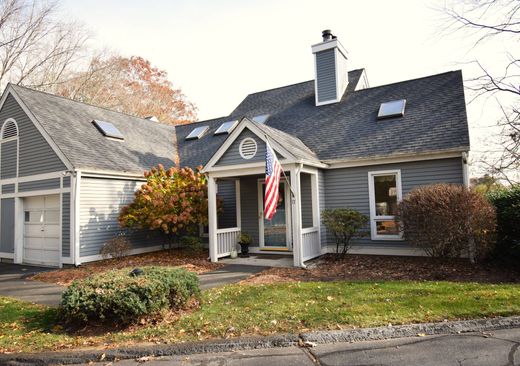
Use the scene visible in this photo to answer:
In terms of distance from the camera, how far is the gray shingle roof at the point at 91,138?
11719mm

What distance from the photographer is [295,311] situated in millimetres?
5516

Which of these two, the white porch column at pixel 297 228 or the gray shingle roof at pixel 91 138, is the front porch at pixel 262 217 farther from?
the gray shingle roof at pixel 91 138

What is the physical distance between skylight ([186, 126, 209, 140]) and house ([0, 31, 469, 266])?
2976 mm

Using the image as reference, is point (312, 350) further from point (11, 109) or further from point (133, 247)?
point (11, 109)

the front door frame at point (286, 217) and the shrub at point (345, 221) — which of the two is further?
the front door frame at point (286, 217)

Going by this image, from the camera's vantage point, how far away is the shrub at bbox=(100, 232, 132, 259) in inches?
445

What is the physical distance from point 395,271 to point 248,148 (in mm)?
5563

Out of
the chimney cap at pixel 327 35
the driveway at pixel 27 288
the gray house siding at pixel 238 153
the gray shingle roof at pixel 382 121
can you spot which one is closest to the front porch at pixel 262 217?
the gray house siding at pixel 238 153

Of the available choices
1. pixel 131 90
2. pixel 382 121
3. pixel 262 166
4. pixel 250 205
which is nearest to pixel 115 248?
pixel 250 205

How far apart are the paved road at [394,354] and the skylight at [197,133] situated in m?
14.6

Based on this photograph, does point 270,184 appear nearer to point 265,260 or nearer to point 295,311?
point 265,260

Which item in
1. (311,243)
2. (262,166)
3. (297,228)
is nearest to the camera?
(297,228)

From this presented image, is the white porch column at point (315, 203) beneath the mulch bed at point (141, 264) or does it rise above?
above

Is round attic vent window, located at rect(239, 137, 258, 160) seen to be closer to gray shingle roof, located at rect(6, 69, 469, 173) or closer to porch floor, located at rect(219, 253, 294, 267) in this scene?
gray shingle roof, located at rect(6, 69, 469, 173)
